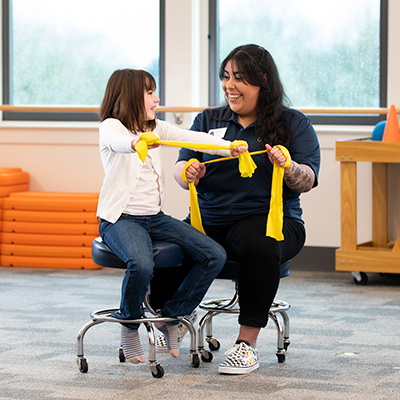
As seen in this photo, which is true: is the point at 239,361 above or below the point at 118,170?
below

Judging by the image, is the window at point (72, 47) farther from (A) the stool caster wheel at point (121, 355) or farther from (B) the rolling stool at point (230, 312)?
(A) the stool caster wheel at point (121, 355)

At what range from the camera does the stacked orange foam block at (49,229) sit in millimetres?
5000

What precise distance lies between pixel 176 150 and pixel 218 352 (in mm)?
2296

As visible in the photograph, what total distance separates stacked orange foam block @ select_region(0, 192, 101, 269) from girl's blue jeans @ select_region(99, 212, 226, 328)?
2234 mm

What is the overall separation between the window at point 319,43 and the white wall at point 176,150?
6.2 inches

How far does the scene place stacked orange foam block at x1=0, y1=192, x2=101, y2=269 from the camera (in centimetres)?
500

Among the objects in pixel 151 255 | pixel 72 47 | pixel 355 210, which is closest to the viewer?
pixel 151 255

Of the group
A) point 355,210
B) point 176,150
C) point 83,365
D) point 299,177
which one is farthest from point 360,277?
point 83,365

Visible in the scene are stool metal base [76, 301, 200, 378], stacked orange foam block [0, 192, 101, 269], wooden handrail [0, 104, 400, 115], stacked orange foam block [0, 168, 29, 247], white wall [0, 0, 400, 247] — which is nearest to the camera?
stool metal base [76, 301, 200, 378]

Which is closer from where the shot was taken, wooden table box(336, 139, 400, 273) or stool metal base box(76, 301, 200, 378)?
stool metal base box(76, 301, 200, 378)

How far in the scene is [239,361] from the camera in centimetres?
269

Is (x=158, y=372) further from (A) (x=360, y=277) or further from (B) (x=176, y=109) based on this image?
(B) (x=176, y=109)

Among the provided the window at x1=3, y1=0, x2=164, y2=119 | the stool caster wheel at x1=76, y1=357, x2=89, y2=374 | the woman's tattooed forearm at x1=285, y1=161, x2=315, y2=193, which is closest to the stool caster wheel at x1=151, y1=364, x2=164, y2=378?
the stool caster wheel at x1=76, y1=357, x2=89, y2=374

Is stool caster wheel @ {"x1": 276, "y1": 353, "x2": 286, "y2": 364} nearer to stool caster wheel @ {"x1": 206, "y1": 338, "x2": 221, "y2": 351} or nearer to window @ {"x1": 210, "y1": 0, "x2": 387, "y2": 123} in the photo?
stool caster wheel @ {"x1": 206, "y1": 338, "x2": 221, "y2": 351}
